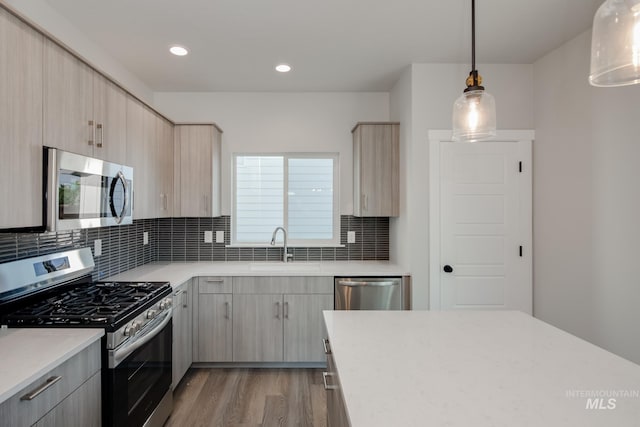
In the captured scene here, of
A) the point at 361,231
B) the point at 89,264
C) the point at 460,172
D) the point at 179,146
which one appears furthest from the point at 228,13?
the point at 361,231

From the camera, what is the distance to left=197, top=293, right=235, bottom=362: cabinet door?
3.13 metres

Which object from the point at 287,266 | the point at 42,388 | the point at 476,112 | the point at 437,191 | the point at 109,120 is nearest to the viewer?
the point at 42,388

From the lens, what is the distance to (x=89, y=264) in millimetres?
2426

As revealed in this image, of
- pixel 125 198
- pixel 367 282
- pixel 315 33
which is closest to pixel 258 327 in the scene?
pixel 367 282

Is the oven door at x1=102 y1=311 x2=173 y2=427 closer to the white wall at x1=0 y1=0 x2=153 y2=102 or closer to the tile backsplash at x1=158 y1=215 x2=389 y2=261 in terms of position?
the tile backsplash at x1=158 y1=215 x2=389 y2=261

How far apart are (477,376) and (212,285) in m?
2.45

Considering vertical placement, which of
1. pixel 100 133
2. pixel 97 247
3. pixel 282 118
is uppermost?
pixel 282 118

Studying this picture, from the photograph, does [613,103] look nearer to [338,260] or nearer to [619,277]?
[619,277]

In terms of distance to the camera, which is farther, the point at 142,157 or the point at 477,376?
the point at 142,157

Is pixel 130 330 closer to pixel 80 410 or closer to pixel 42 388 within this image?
pixel 80 410

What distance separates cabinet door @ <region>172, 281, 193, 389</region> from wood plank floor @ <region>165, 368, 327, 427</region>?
180 millimetres

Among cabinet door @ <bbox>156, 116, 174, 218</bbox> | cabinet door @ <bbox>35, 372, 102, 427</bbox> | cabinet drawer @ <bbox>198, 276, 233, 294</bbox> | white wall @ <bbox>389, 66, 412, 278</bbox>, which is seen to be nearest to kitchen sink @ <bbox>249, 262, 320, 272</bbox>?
cabinet drawer @ <bbox>198, 276, 233, 294</bbox>

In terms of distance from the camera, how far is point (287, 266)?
3.60 m

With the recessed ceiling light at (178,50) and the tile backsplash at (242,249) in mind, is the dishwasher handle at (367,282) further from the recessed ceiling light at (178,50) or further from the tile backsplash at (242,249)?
the recessed ceiling light at (178,50)
